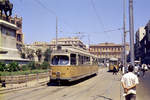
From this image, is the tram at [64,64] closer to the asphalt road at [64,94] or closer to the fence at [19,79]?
the asphalt road at [64,94]

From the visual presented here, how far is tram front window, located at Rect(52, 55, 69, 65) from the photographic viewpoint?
18897 mm

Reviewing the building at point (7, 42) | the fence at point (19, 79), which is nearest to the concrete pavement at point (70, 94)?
the fence at point (19, 79)

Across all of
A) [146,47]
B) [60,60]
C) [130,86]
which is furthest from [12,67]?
[146,47]

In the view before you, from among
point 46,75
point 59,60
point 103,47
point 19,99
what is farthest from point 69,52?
point 103,47

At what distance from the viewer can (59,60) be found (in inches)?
755

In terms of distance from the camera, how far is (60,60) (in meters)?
19.1

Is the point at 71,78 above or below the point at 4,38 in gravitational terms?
below

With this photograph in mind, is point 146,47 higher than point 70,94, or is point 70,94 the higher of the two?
point 146,47

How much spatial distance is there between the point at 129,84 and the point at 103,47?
436 feet

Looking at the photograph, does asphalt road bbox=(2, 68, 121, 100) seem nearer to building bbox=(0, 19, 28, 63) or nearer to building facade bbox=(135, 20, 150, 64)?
building bbox=(0, 19, 28, 63)

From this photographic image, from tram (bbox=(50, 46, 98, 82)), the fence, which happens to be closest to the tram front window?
tram (bbox=(50, 46, 98, 82))

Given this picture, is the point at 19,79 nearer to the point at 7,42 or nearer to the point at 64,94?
the point at 64,94

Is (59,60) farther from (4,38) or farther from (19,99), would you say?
(4,38)

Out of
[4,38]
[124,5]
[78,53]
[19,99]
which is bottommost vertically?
[19,99]
